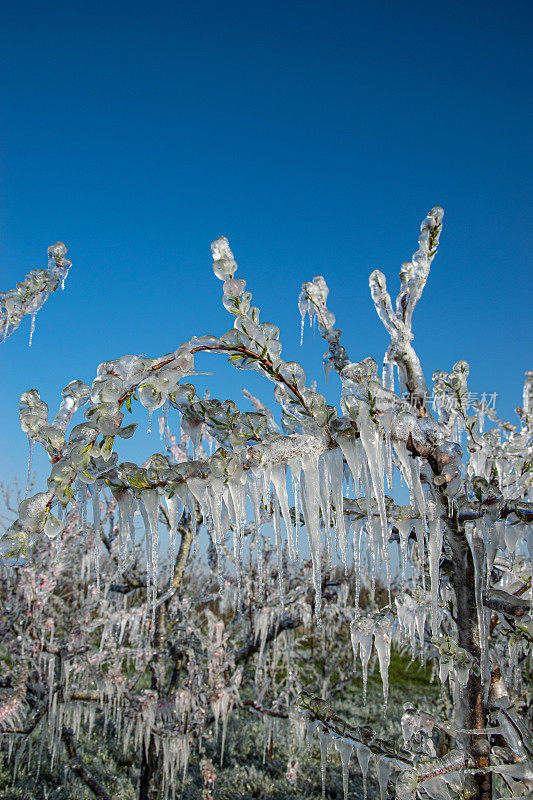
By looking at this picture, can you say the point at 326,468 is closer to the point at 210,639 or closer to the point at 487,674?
the point at 487,674

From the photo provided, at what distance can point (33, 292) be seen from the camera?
7.85ft

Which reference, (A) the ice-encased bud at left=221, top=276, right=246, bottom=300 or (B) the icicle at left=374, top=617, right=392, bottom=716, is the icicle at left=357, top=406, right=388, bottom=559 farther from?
(B) the icicle at left=374, top=617, right=392, bottom=716

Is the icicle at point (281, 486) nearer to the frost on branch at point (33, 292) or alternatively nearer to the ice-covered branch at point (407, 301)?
the ice-covered branch at point (407, 301)

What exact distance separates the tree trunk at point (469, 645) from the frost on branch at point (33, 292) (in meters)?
2.20

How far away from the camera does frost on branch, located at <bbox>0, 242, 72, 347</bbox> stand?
2.34 metres

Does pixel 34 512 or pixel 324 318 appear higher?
pixel 324 318

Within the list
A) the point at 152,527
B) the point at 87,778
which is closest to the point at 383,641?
the point at 152,527

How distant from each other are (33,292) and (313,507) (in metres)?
1.84

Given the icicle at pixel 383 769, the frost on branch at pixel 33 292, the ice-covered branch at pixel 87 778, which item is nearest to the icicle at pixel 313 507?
the icicle at pixel 383 769

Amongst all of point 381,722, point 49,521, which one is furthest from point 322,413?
point 381,722

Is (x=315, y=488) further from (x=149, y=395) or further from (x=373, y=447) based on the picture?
(x=149, y=395)

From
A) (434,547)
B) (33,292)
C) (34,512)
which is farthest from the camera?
(33,292)

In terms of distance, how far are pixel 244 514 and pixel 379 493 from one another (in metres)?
0.42

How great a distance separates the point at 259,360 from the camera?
52.2 inches
